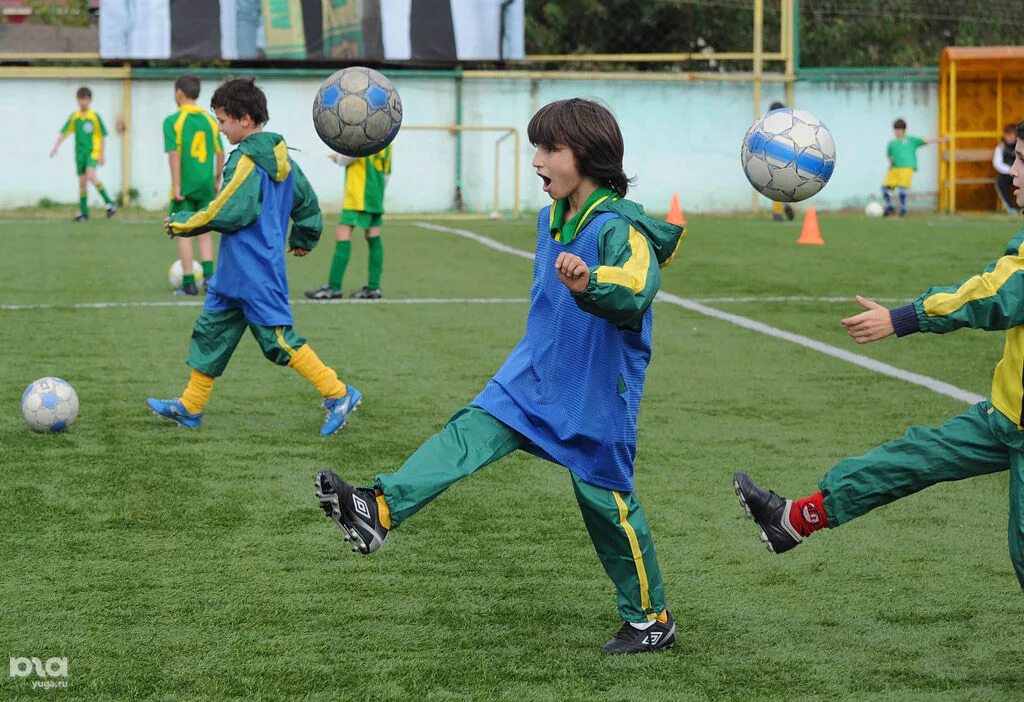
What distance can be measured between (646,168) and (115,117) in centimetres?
999

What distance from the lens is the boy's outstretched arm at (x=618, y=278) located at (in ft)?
12.4

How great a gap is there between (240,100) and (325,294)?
579cm

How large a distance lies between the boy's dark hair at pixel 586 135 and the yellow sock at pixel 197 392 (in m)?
3.86

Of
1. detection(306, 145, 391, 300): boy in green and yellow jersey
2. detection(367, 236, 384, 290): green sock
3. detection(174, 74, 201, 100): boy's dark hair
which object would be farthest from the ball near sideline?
detection(174, 74, 201, 100): boy's dark hair

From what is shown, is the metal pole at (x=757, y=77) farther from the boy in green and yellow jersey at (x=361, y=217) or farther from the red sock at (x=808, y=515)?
the red sock at (x=808, y=515)

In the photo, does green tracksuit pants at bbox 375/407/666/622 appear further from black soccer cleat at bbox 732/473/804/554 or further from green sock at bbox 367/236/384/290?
green sock at bbox 367/236/384/290

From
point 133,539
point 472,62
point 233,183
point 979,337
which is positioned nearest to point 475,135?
point 472,62

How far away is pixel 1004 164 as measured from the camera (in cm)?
2628

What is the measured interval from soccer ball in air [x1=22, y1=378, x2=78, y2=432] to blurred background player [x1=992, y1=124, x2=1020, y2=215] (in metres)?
21.0

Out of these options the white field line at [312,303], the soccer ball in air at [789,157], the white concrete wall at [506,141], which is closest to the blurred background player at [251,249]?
the soccer ball in air at [789,157]

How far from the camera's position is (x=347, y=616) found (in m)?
4.60

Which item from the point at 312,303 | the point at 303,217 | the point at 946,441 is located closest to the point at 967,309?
the point at 946,441

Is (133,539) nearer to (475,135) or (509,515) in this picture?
(509,515)

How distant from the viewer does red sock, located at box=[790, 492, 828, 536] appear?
4348mm
